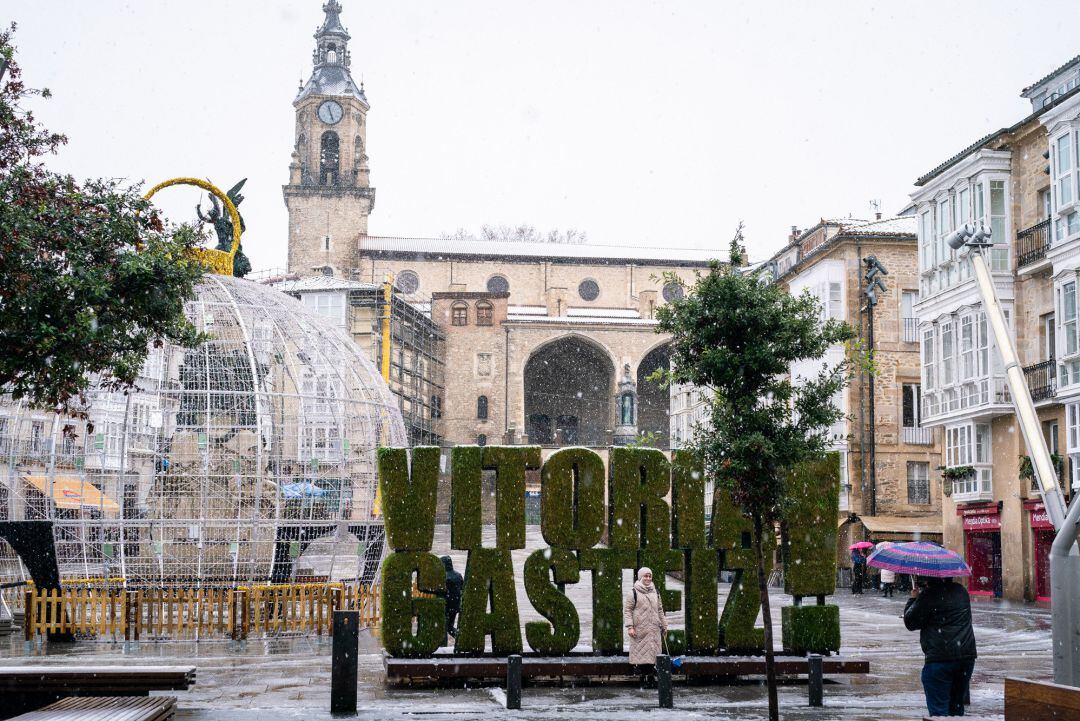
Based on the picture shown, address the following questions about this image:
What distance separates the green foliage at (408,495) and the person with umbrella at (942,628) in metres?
6.56

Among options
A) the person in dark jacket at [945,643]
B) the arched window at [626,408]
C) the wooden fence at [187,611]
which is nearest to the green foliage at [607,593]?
the wooden fence at [187,611]

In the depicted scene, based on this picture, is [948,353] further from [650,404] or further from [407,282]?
[407,282]

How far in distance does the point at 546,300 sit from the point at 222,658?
60615 mm

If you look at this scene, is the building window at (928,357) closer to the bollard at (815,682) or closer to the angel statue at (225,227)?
the angel statue at (225,227)

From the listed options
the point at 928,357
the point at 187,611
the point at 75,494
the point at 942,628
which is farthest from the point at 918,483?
the point at 942,628

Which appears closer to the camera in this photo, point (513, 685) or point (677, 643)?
point (513, 685)

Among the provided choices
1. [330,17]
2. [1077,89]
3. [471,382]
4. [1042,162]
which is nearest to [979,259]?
[1077,89]

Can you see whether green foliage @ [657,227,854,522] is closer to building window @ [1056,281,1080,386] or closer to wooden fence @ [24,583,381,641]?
wooden fence @ [24,583,381,641]

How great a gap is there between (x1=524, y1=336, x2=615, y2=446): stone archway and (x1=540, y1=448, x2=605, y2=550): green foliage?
6111cm

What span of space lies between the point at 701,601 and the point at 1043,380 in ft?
57.5

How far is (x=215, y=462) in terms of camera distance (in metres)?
19.0

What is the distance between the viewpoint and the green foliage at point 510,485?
599 inches

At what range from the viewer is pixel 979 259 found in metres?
13.4

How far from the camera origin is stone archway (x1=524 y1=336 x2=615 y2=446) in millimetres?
77375
